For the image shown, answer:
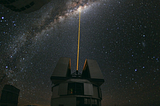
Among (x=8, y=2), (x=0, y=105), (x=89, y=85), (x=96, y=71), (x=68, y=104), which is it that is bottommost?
(x=0, y=105)

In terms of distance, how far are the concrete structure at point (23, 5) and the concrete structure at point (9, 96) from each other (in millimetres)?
21434

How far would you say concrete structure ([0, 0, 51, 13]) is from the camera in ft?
79.9

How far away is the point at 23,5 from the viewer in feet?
87.2

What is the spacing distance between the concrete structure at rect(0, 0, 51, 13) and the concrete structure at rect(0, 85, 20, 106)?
21434 mm

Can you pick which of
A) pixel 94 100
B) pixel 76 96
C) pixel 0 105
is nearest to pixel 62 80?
pixel 76 96

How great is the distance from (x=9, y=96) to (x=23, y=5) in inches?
1012

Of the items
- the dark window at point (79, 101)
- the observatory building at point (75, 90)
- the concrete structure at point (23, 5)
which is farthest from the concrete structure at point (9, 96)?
the dark window at point (79, 101)

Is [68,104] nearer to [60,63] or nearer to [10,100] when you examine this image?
[60,63]

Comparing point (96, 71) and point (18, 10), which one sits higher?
point (18, 10)

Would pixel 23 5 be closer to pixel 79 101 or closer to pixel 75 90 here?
pixel 75 90

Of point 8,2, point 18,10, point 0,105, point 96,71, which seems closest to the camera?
point 96,71

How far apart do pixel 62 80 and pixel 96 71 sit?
6826 mm

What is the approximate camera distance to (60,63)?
832 inches

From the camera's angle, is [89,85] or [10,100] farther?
[10,100]
